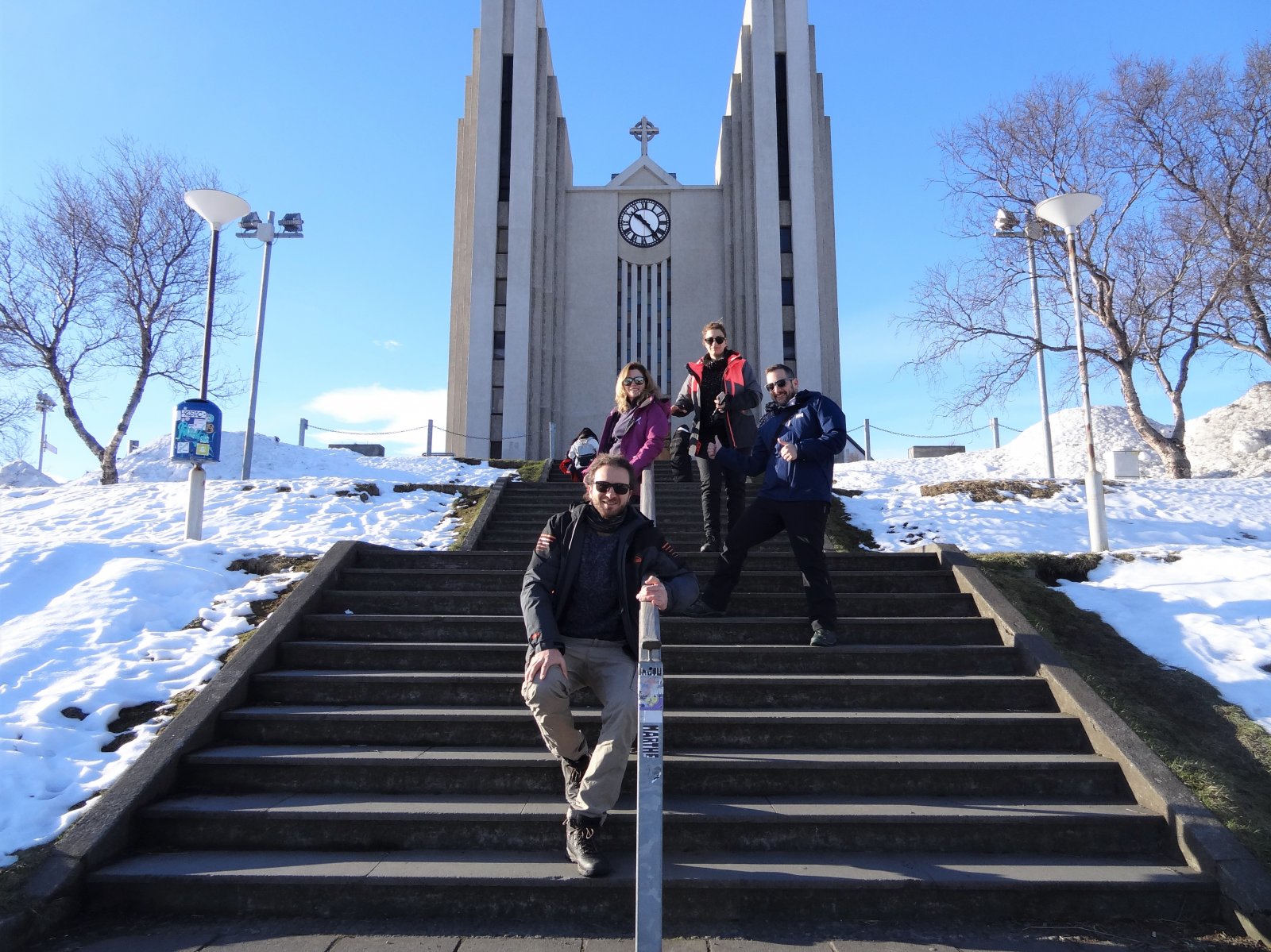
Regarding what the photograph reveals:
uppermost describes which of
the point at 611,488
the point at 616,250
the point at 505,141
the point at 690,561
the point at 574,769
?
the point at 505,141

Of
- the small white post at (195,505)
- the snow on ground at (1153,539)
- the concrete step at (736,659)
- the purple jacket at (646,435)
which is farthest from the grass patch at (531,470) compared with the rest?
the concrete step at (736,659)

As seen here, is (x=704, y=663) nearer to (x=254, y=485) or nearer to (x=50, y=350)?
(x=254, y=485)

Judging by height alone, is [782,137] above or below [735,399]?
above

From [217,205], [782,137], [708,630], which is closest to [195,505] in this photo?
[217,205]

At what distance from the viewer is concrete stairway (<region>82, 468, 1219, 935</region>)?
3.32m

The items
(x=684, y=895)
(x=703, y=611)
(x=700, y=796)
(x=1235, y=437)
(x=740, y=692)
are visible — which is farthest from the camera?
(x=1235, y=437)

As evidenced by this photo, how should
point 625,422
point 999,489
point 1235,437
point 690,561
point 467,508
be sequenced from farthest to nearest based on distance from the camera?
1. point 1235,437
2. point 999,489
3. point 467,508
4. point 690,561
5. point 625,422

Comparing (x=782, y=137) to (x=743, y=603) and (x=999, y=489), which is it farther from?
(x=743, y=603)

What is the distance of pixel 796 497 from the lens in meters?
5.30

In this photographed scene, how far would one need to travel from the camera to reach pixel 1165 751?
167 inches

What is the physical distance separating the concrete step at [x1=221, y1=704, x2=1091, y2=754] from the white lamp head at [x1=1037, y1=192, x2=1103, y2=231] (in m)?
6.34

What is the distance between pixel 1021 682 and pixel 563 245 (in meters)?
22.9

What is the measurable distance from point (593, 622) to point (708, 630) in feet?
5.93

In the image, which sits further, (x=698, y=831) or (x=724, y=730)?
(x=724, y=730)
